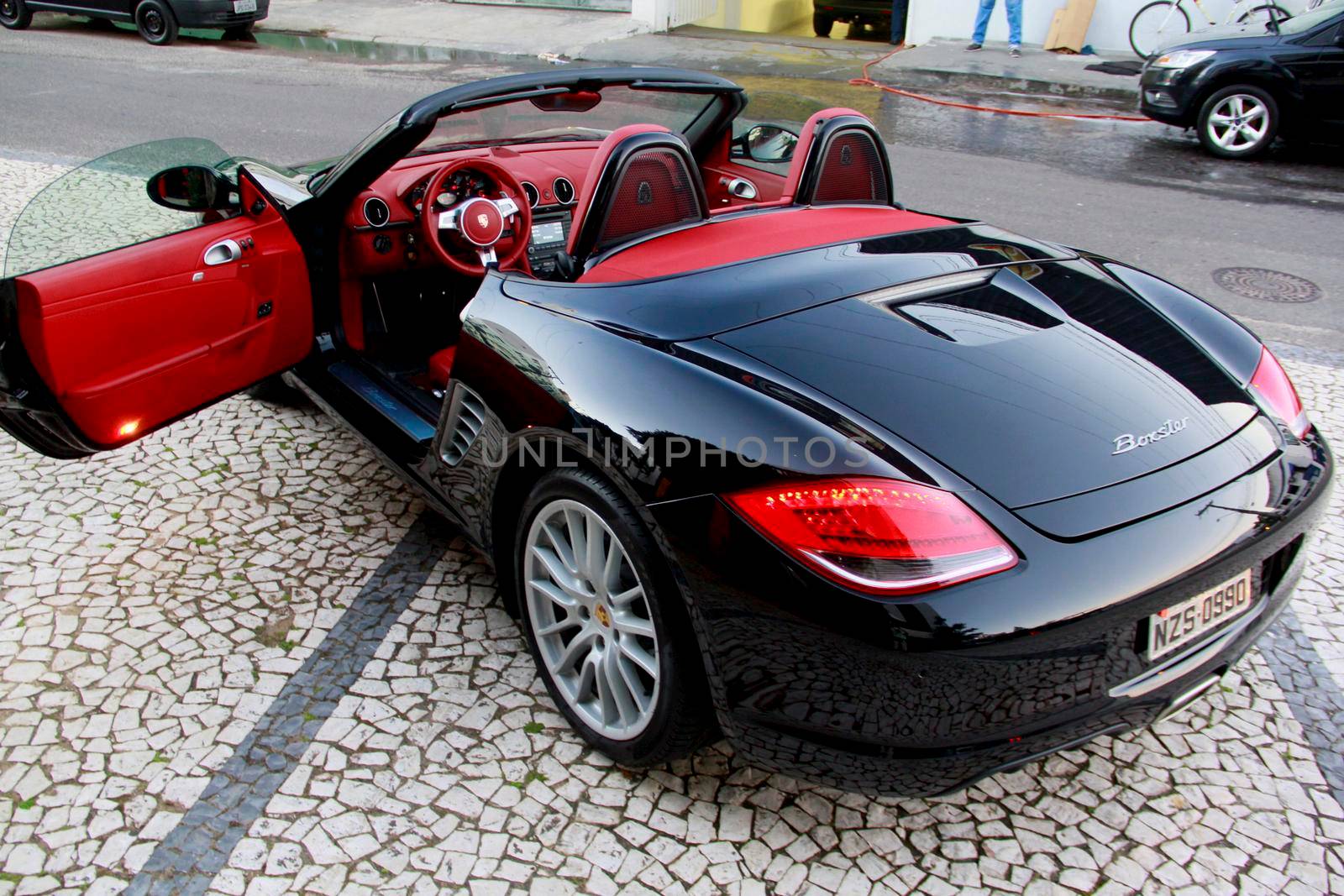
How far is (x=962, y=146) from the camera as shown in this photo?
9.63m

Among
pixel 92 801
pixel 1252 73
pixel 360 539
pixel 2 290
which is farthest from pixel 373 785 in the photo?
pixel 1252 73

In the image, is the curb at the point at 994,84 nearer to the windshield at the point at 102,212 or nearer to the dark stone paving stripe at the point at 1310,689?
the dark stone paving stripe at the point at 1310,689

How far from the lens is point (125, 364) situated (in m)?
2.97

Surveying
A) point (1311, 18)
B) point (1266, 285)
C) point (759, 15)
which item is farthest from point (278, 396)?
point (759, 15)

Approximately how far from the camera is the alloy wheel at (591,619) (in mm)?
2297

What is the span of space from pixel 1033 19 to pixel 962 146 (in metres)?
6.76

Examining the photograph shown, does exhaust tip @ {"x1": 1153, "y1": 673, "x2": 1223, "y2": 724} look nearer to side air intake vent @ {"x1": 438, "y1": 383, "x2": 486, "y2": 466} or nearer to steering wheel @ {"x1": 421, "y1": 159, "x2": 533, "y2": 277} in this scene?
side air intake vent @ {"x1": 438, "y1": 383, "x2": 486, "y2": 466}

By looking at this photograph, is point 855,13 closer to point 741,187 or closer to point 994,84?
point 994,84

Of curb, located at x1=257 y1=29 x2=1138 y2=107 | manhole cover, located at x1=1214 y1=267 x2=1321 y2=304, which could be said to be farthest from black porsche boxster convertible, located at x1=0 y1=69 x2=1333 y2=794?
curb, located at x1=257 y1=29 x2=1138 y2=107

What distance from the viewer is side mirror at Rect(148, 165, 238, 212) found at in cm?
320

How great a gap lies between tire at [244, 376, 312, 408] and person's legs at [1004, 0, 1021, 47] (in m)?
12.9

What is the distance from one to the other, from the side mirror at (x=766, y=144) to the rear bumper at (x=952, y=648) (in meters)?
2.45

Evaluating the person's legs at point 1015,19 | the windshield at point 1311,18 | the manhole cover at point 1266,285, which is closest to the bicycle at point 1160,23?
the person's legs at point 1015,19

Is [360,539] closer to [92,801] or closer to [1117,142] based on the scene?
[92,801]
